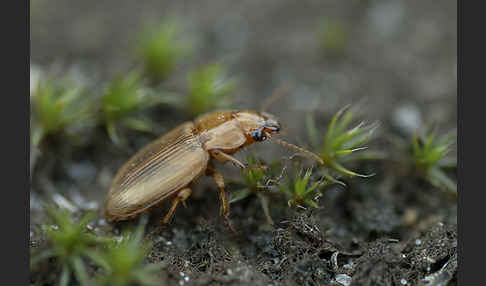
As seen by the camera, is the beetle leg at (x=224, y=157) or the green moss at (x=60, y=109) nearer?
the beetle leg at (x=224, y=157)

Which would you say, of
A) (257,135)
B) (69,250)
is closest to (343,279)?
(257,135)

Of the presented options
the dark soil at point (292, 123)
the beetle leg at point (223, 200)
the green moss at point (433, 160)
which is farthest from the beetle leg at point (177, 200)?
the green moss at point (433, 160)

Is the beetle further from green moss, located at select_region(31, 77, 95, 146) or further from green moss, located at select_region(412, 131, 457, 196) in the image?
green moss, located at select_region(412, 131, 457, 196)

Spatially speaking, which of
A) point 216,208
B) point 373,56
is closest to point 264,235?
point 216,208

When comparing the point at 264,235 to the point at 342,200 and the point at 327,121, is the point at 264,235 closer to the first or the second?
the point at 342,200

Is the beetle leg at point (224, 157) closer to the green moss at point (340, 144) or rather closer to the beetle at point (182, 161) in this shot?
the beetle at point (182, 161)

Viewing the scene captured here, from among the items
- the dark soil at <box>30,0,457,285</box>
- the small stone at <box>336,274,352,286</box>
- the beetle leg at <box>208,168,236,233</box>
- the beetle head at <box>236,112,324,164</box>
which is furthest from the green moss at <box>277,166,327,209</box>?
the small stone at <box>336,274,352,286</box>
